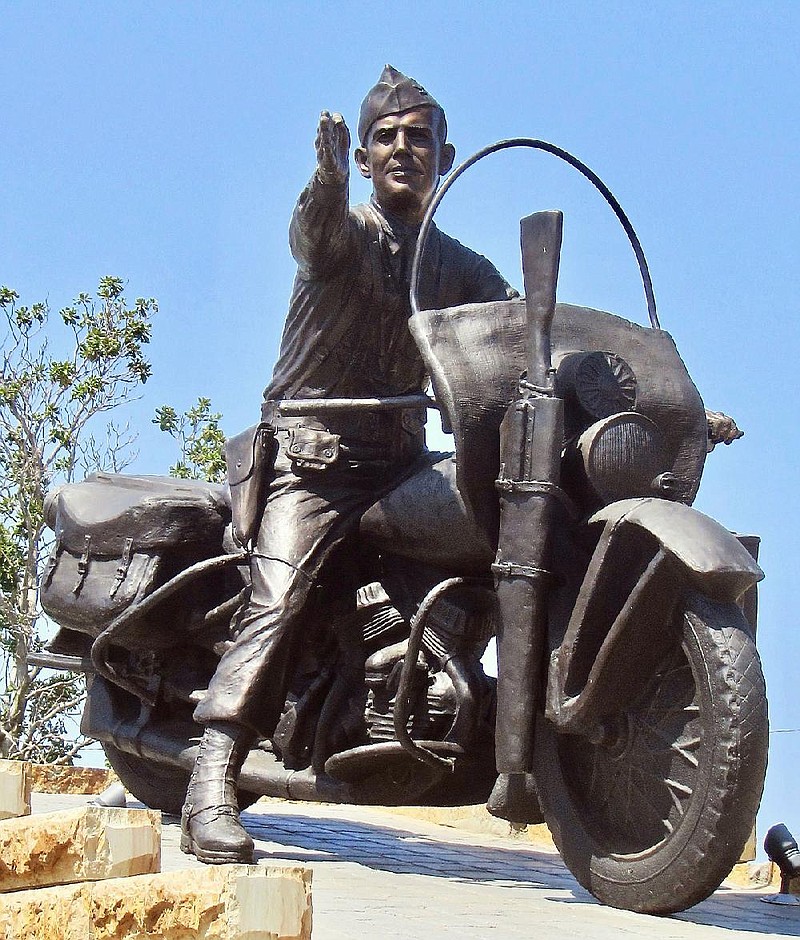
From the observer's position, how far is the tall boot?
4730mm

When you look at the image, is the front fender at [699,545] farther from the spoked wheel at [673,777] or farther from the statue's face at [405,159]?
the statue's face at [405,159]

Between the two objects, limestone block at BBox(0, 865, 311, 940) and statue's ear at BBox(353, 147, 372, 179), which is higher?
statue's ear at BBox(353, 147, 372, 179)

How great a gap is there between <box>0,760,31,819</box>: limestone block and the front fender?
209 centimetres

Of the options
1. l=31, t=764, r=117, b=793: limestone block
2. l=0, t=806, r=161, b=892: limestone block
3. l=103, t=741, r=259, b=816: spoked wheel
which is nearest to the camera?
l=0, t=806, r=161, b=892: limestone block

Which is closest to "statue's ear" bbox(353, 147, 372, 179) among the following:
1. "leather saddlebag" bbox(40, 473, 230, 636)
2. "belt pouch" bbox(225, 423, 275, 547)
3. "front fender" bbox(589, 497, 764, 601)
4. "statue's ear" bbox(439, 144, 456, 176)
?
"statue's ear" bbox(439, 144, 456, 176)

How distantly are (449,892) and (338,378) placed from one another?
6.23 feet

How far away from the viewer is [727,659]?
393cm

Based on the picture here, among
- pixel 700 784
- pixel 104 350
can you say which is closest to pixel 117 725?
pixel 700 784

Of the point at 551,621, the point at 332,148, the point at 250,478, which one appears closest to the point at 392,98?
the point at 332,148

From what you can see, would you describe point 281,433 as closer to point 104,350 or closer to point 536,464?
point 536,464

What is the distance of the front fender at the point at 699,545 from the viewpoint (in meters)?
3.92

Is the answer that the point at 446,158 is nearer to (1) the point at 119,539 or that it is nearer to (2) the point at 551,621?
(2) the point at 551,621

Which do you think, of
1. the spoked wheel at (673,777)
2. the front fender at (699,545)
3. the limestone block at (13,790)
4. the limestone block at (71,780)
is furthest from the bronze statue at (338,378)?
the limestone block at (71,780)

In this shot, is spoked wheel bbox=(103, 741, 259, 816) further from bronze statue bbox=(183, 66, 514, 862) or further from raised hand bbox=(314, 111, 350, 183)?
raised hand bbox=(314, 111, 350, 183)
